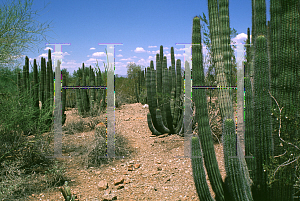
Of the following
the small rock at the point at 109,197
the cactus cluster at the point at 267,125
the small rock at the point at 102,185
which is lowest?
the small rock at the point at 109,197

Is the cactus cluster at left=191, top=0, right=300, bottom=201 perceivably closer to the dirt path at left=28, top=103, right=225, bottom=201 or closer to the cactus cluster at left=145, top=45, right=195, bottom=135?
the dirt path at left=28, top=103, right=225, bottom=201

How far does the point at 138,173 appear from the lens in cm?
467

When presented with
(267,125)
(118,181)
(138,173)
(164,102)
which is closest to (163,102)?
(164,102)

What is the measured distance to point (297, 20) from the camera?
2.99 metres

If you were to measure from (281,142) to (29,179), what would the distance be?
3932mm

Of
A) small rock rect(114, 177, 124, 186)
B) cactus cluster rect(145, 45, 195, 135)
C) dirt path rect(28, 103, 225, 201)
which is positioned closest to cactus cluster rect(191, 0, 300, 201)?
dirt path rect(28, 103, 225, 201)

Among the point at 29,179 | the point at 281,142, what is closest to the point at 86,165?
the point at 29,179

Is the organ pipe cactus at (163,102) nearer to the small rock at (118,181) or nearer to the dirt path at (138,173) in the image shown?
the dirt path at (138,173)

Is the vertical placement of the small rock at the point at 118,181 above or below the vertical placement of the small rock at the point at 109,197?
above

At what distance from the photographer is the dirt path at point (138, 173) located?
3.85 m

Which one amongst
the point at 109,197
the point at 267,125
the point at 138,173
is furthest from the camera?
the point at 138,173

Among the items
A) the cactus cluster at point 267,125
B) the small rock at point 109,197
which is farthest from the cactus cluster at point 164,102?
the cactus cluster at point 267,125

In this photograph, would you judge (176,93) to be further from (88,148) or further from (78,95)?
(78,95)

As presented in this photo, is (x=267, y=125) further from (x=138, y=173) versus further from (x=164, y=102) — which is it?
(x=164, y=102)
